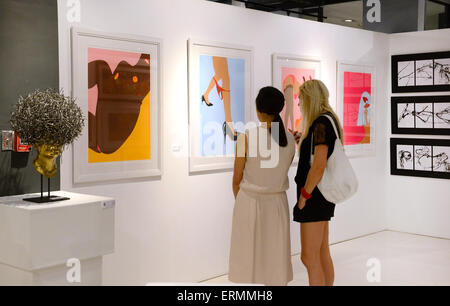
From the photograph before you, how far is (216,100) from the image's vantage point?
15.9 feet

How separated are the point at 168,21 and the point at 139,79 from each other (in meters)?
0.60

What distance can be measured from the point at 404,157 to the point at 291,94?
7.10ft

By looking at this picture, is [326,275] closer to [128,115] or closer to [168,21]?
[128,115]

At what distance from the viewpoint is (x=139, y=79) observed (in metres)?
4.20

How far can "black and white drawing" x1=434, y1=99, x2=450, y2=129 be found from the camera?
21.3 ft

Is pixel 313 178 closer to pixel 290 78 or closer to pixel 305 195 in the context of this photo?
pixel 305 195

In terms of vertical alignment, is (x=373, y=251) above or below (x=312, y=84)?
below

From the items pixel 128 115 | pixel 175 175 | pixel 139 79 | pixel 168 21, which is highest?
pixel 168 21

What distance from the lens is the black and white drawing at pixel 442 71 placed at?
6488mm

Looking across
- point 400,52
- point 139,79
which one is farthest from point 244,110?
point 400,52

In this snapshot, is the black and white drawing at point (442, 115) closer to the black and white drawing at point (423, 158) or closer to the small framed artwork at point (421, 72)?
the small framed artwork at point (421, 72)

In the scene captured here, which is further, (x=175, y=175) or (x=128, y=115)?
(x=175, y=175)
